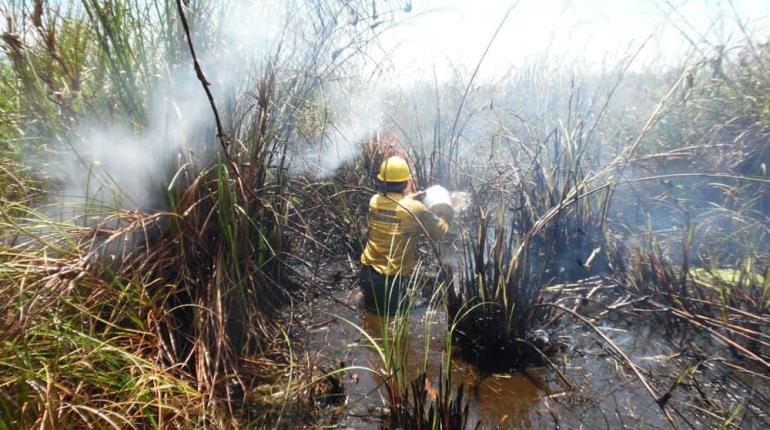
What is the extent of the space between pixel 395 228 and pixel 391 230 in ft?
0.21

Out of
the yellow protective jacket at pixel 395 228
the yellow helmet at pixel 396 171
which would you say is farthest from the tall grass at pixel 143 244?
the yellow helmet at pixel 396 171

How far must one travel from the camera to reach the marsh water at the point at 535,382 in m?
2.24

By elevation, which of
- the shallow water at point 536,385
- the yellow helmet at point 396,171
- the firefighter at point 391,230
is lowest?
the shallow water at point 536,385

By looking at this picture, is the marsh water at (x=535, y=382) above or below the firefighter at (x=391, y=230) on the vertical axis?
below

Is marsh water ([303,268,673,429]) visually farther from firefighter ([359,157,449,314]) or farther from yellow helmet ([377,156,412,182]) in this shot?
yellow helmet ([377,156,412,182])

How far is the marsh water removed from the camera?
224 centimetres

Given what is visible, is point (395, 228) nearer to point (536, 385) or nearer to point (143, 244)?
point (536, 385)

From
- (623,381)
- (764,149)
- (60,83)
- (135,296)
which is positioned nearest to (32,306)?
(135,296)

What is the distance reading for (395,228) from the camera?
3553 mm

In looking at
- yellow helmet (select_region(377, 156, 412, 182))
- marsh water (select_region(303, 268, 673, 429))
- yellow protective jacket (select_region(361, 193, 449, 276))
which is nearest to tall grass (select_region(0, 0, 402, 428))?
marsh water (select_region(303, 268, 673, 429))

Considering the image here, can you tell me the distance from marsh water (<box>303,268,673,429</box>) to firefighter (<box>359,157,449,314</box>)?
0.55 meters

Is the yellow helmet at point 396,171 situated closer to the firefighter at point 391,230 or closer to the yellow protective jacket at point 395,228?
the firefighter at point 391,230

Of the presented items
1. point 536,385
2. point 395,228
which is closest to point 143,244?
point 395,228

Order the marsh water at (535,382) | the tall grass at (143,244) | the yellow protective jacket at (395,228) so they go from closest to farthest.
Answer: the tall grass at (143,244) → the marsh water at (535,382) → the yellow protective jacket at (395,228)
